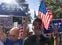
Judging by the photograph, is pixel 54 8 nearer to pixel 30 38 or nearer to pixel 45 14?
pixel 45 14

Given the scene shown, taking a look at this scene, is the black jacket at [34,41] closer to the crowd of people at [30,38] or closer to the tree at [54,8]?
the crowd of people at [30,38]

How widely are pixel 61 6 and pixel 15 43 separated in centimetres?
60

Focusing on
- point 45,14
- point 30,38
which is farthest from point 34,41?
point 45,14

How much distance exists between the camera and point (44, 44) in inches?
95.7

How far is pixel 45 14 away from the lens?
2.45 metres

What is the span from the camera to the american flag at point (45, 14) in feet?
7.97

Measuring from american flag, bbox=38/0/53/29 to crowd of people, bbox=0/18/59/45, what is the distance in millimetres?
45

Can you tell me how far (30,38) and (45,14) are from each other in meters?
0.29

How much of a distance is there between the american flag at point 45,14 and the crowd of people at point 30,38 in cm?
5

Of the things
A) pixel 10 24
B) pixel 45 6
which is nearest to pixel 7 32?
pixel 10 24

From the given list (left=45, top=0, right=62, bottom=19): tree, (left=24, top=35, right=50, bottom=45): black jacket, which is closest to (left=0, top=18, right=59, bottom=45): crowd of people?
(left=24, top=35, right=50, bottom=45): black jacket

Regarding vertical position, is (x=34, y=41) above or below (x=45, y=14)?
below

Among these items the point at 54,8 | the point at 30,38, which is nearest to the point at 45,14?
the point at 54,8

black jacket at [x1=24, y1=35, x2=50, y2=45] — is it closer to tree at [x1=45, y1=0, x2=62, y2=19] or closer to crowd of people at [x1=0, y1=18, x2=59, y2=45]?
crowd of people at [x1=0, y1=18, x2=59, y2=45]
